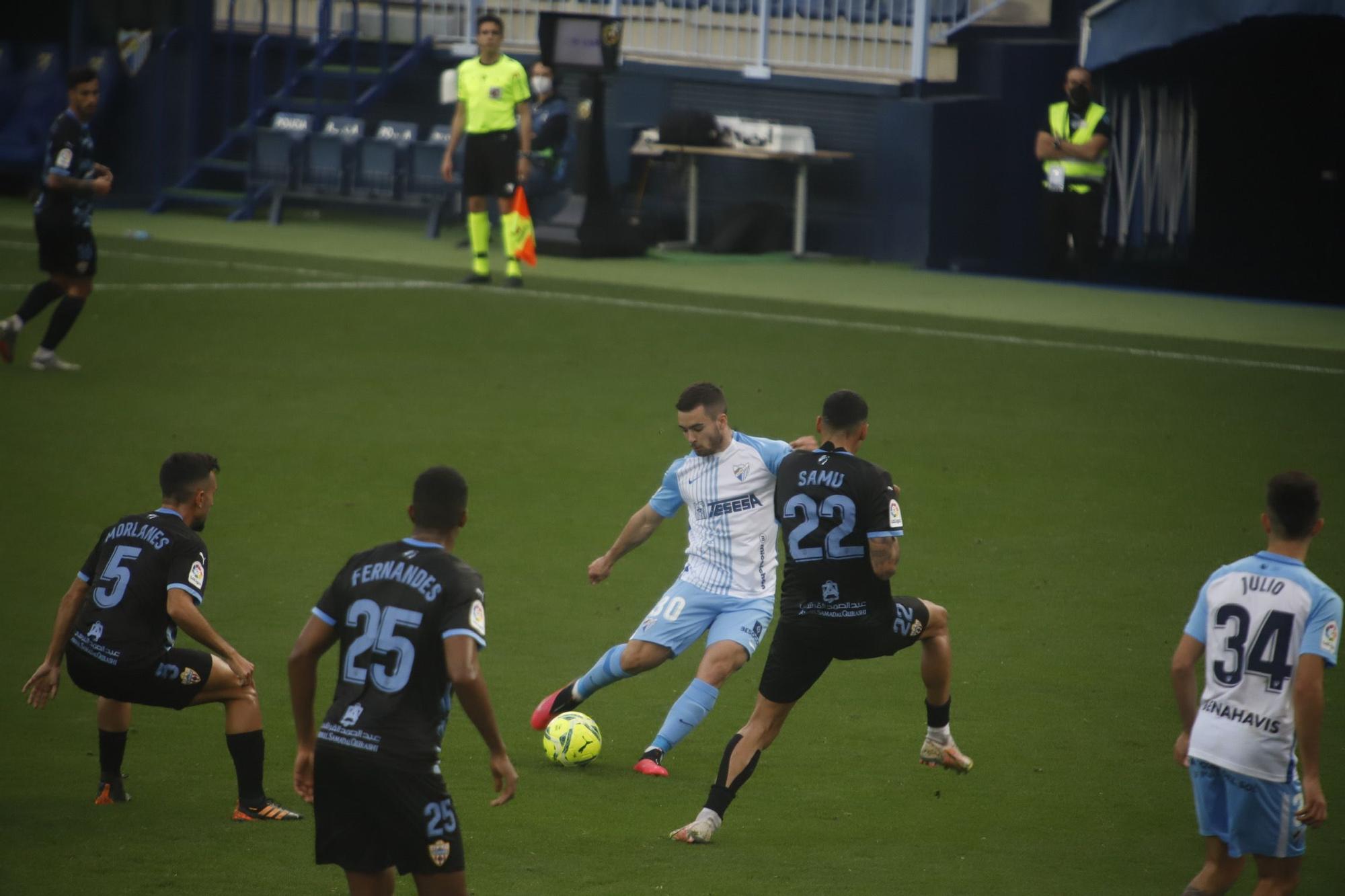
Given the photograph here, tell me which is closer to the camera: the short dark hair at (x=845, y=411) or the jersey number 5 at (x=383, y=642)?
the jersey number 5 at (x=383, y=642)

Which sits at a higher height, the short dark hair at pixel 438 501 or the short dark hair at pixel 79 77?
the short dark hair at pixel 79 77

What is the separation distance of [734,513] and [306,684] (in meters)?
2.63

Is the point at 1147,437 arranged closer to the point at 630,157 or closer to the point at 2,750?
the point at 2,750

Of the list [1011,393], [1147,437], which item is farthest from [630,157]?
[1147,437]

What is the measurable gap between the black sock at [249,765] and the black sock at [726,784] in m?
1.59

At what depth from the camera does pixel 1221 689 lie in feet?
17.4

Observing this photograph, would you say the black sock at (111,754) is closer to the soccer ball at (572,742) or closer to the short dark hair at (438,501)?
the soccer ball at (572,742)

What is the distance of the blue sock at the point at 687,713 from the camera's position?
7.28 m

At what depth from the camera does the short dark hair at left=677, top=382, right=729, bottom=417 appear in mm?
7316

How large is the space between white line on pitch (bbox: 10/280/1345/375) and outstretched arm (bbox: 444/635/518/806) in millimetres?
12649

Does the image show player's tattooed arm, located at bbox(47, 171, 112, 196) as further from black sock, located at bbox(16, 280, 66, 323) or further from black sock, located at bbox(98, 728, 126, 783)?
black sock, located at bbox(98, 728, 126, 783)

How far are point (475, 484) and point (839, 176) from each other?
1353cm

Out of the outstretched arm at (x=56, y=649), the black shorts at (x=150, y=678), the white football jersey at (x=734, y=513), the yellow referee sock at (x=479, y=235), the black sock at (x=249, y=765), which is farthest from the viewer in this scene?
the yellow referee sock at (x=479, y=235)

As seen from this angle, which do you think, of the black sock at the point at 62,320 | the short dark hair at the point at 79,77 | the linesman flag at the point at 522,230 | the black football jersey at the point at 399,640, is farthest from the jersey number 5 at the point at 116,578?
the linesman flag at the point at 522,230
